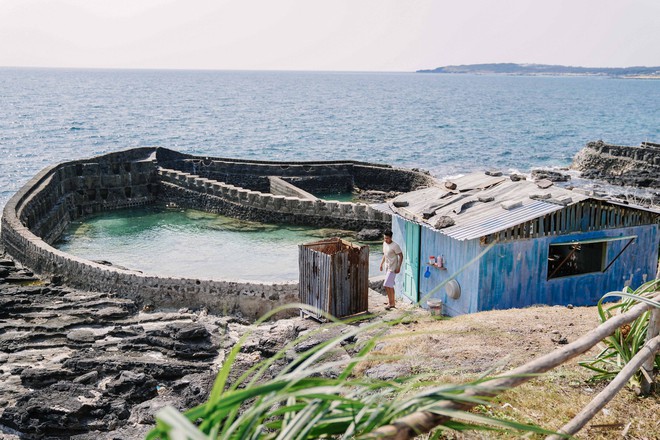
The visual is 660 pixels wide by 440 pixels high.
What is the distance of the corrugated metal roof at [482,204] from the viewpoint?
46.8ft

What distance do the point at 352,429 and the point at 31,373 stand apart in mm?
12151

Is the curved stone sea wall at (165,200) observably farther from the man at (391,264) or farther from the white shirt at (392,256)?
the white shirt at (392,256)

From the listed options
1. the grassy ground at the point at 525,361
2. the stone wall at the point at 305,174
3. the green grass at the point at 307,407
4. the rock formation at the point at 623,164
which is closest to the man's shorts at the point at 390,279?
the grassy ground at the point at 525,361

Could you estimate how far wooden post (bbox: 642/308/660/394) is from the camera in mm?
5664

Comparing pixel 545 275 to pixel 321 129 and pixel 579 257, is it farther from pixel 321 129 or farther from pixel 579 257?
pixel 321 129

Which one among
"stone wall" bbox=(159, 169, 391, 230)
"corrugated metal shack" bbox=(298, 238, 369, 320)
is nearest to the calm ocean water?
"stone wall" bbox=(159, 169, 391, 230)

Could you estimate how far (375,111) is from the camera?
134m

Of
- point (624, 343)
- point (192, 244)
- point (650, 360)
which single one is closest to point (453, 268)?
point (624, 343)

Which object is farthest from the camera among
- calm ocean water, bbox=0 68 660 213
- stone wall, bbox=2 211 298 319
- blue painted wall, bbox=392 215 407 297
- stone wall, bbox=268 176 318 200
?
calm ocean water, bbox=0 68 660 213

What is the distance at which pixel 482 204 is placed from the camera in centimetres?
1567

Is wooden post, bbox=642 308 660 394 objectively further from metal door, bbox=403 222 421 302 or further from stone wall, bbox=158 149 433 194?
stone wall, bbox=158 149 433 194

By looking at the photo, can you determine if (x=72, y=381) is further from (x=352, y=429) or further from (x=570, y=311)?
(x=352, y=429)

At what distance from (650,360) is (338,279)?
883 cm

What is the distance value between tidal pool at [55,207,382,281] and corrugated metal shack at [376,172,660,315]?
785 centimetres
